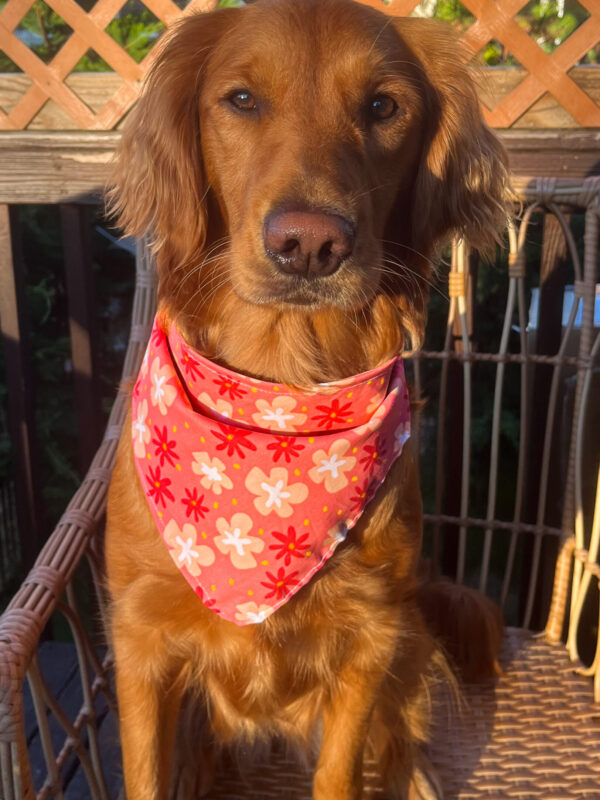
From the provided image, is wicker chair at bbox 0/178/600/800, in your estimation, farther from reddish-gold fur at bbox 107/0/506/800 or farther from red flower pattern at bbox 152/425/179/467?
red flower pattern at bbox 152/425/179/467

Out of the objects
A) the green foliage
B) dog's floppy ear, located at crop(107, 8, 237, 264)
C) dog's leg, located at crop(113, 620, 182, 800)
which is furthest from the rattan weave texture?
the green foliage

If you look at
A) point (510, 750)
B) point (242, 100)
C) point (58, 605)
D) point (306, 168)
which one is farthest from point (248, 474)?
point (510, 750)

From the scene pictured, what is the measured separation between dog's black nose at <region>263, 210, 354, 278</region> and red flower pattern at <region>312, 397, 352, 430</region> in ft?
1.03

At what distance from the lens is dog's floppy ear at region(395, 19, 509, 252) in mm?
1571

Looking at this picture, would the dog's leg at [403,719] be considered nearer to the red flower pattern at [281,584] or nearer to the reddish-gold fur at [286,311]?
the reddish-gold fur at [286,311]

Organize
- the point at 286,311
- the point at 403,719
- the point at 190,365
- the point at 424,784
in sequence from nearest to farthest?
the point at 286,311
the point at 190,365
the point at 424,784
the point at 403,719

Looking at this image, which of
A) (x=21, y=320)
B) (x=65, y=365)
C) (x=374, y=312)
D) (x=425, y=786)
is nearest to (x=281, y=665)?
(x=425, y=786)

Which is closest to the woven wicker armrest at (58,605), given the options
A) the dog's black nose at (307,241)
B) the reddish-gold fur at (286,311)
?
the reddish-gold fur at (286,311)

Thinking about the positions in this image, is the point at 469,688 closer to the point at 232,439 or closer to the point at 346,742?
the point at 346,742

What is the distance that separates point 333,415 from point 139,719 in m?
0.71

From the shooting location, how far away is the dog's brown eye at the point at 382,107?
1.48 m

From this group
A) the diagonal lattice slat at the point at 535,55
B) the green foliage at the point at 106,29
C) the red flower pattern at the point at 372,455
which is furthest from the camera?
the green foliage at the point at 106,29

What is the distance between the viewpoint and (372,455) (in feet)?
5.06

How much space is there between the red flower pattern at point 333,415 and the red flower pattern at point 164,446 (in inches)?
10.7
